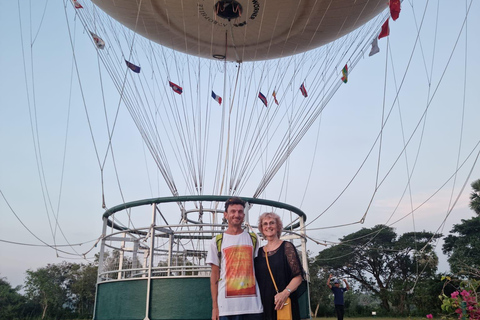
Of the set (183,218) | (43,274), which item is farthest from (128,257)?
(43,274)

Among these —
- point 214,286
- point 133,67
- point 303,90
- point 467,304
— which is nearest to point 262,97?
point 303,90

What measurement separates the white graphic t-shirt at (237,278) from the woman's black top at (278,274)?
0.07m

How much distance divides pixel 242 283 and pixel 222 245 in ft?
1.33

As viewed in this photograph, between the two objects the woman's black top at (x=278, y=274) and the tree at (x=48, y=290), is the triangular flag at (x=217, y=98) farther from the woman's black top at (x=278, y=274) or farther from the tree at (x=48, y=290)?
the tree at (x=48, y=290)

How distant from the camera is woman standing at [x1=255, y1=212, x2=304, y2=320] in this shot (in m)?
3.08

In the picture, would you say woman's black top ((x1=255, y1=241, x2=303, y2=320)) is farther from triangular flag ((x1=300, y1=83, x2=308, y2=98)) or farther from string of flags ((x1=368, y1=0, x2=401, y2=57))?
triangular flag ((x1=300, y1=83, x2=308, y2=98))

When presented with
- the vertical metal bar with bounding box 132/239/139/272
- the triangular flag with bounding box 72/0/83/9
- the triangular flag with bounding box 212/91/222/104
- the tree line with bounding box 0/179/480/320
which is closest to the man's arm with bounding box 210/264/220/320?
the vertical metal bar with bounding box 132/239/139/272

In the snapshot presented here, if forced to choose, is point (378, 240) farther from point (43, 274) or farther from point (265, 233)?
point (265, 233)

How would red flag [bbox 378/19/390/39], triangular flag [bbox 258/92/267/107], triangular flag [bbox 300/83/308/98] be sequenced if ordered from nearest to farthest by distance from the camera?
red flag [bbox 378/19/390/39], triangular flag [bbox 300/83/308/98], triangular flag [bbox 258/92/267/107]

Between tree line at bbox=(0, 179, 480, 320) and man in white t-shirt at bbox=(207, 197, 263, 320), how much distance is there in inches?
988

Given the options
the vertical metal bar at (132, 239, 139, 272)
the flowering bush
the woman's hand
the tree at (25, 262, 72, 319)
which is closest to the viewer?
the woman's hand

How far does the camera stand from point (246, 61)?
1311 centimetres

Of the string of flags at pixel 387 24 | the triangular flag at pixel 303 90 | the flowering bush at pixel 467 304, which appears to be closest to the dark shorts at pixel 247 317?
the flowering bush at pixel 467 304

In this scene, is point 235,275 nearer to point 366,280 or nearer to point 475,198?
point 475,198
